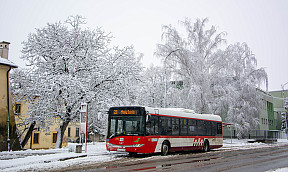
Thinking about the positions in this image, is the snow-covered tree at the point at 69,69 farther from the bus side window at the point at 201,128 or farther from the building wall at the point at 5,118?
the bus side window at the point at 201,128

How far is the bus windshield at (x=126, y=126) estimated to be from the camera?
55.5ft

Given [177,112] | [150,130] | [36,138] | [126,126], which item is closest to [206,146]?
[177,112]

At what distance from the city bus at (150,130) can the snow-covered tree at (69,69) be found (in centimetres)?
562

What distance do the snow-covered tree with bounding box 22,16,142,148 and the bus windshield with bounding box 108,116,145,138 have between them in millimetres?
5384

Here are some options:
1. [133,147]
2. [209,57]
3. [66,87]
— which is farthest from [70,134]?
[133,147]

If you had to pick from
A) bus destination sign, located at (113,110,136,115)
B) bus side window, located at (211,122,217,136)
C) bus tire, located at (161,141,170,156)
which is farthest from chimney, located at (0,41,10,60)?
bus side window, located at (211,122,217,136)

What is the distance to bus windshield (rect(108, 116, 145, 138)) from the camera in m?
16.9

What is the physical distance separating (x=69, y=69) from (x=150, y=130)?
30.8 ft

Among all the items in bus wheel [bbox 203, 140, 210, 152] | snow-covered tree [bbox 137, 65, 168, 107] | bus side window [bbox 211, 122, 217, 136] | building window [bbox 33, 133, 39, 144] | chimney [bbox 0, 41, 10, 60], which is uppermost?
chimney [bbox 0, 41, 10, 60]


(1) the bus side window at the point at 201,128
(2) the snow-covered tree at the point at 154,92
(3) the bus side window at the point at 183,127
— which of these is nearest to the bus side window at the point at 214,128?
(1) the bus side window at the point at 201,128

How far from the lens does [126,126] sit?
56.4 ft

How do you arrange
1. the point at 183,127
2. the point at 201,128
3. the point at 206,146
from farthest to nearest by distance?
the point at 206,146 < the point at 201,128 < the point at 183,127

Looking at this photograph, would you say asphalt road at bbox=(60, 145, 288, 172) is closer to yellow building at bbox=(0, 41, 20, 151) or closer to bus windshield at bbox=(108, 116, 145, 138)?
bus windshield at bbox=(108, 116, 145, 138)

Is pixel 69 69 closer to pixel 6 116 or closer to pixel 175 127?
pixel 6 116
